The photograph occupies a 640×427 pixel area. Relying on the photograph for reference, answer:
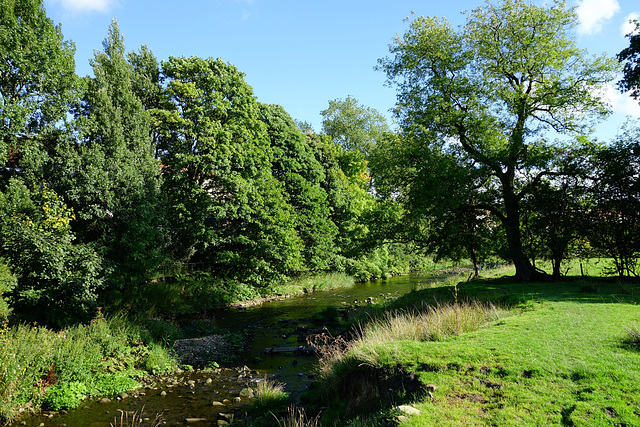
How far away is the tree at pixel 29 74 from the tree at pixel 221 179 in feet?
22.4

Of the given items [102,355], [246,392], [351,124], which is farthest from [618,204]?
[351,124]

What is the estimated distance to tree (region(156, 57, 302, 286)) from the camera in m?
23.7

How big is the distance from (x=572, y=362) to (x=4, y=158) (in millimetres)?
19338

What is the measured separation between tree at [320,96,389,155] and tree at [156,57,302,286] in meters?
27.1

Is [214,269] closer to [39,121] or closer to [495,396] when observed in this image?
[39,121]

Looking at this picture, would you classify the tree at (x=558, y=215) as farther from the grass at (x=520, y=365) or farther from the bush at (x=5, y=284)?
the bush at (x=5, y=284)

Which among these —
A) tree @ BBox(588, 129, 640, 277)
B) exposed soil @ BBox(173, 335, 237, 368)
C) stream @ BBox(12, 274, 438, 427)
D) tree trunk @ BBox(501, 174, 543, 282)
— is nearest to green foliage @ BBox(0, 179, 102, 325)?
exposed soil @ BBox(173, 335, 237, 368)

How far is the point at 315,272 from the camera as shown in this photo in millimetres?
33750

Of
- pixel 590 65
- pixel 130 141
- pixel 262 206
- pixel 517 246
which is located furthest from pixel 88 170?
pixel 590 65

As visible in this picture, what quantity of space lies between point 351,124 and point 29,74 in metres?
43.1

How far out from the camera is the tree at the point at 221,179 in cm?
2372

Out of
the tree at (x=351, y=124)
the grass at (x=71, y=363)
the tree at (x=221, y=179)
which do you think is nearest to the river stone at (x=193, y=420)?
the grass at (x=71, y=363)

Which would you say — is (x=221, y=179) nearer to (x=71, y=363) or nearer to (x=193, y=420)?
(x=71, y=363)

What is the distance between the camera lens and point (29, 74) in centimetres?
1519
